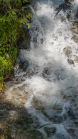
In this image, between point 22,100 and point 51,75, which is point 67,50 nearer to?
point 51,75

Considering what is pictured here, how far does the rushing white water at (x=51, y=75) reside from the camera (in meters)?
3.41

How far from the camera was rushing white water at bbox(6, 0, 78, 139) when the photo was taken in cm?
341

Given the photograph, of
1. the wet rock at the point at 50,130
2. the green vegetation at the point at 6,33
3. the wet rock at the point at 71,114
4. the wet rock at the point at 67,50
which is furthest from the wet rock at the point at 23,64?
the wet rock at the point at 50,130

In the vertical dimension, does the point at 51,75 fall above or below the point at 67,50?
below

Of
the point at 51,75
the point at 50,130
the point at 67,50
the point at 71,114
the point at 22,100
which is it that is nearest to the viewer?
the point at 50,130

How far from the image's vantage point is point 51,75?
482cm

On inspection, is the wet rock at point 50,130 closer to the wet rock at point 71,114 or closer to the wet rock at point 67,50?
the wet rock at point 71,114

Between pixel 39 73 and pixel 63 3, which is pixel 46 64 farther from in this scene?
pixel 63 3

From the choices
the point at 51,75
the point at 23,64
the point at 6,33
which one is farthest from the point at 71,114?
the point at 6,33

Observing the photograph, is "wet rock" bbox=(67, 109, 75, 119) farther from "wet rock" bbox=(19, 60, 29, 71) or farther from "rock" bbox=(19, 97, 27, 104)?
"wet rock" bbox=(19, 60, 29, 71)

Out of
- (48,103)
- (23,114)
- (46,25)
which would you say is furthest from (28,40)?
(23,114)

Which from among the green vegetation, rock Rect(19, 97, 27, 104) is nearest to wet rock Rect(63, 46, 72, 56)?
the green vegetation

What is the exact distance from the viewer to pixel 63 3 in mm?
6652

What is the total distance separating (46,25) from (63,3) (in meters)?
1.86
